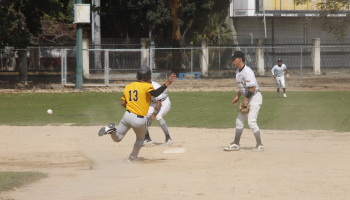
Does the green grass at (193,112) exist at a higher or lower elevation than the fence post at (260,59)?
lower

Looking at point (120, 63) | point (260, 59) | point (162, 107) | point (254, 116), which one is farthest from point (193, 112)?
point (260, 59)

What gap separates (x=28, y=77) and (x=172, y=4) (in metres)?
11.4

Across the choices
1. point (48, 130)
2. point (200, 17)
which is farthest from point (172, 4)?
point (48, 130)

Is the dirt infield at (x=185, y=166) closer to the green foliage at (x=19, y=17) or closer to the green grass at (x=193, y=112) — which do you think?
the green grass at (x=193, y=112)

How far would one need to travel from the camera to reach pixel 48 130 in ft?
40.6

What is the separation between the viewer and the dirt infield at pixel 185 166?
5.85 m

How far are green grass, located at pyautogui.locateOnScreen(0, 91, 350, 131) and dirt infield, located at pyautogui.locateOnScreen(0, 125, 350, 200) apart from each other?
1906 millimetres

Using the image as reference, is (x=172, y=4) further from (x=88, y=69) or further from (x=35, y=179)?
(x=35, y=179)

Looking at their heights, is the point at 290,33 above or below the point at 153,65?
above

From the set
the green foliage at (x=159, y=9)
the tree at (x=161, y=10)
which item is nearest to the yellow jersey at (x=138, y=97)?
the tree at (x=161, y=10)

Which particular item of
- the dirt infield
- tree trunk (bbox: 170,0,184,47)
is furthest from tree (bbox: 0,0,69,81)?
the dirt infield

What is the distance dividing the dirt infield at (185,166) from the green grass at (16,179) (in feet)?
0.58

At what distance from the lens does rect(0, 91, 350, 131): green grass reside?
13578 millimetres

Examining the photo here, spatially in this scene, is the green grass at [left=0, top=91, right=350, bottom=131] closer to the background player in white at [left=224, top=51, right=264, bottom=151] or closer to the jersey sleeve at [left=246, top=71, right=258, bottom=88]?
the background player in white at [left=224, top=51, right=264, bottom=151]
